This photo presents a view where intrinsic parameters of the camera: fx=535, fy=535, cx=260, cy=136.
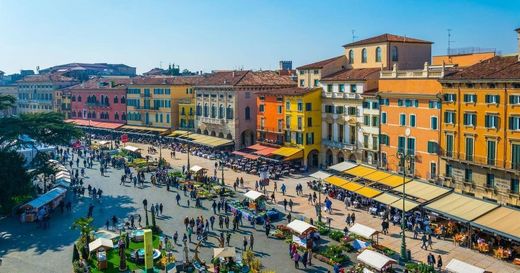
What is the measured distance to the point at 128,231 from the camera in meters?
41.8

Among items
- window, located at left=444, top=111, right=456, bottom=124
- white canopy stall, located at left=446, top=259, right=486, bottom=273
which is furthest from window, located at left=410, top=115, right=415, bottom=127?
white canopy stall, located at left=446, top=259, right=486, bottom=273

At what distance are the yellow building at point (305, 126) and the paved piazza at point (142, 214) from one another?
568cm

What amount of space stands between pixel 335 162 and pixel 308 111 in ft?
22.2

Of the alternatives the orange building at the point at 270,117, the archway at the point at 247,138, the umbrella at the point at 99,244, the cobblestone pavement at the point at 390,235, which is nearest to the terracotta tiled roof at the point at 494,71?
the cobblestone pavement at the point at 390,235

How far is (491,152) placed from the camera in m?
42.0

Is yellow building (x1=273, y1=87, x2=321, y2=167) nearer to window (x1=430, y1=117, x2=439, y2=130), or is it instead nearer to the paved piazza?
the paved piazza

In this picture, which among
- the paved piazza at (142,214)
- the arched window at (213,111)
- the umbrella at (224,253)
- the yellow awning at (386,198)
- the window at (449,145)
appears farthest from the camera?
the arched window at (213,111)

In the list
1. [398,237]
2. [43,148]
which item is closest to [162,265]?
[398,237]

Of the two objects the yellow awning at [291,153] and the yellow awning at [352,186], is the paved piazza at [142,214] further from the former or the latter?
the yellow awning at [291,153]

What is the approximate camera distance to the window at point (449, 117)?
4570 cm

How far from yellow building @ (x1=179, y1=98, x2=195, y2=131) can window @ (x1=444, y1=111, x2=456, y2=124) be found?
47.7 meters

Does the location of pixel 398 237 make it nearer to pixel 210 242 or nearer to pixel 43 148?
pixel 210 242

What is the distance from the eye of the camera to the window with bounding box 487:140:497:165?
41.7 m

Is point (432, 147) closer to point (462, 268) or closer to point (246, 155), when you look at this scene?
point (462, 268)
